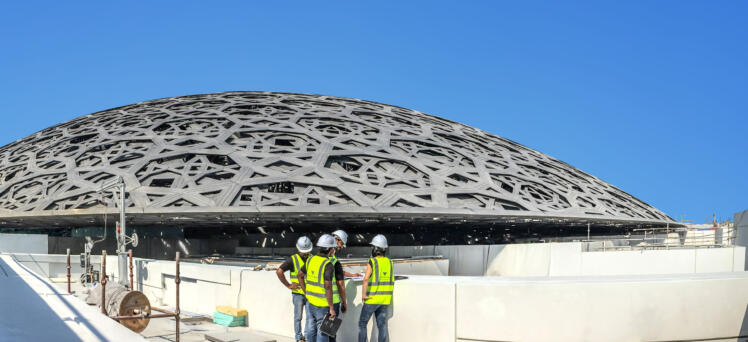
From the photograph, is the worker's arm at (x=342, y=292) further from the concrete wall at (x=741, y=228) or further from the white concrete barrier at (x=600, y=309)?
the concrete wall at (x=741, y=228)

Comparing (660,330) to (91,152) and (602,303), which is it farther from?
(91,152)

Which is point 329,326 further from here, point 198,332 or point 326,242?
point 198,332

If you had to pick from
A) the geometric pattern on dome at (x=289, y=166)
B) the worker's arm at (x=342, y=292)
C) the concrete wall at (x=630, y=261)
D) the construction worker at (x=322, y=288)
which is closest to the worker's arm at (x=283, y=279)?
the construction worker at (x=322, y=288)

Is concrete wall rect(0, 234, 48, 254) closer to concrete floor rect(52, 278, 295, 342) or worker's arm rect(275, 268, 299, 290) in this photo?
concrete floor rect(52, 278, 295, 342)

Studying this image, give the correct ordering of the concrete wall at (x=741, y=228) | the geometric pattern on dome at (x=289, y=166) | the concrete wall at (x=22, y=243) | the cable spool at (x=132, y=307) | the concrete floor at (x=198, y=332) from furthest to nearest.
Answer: the concrete wall at (x=22, y=243), the geometric pattern on dome at (x=289, y=166), the concrete wall at (x=741, y=228), the cable spool at (x=132, y=307), the concrete floor at (x=198, y=332)

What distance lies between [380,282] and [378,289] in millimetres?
91

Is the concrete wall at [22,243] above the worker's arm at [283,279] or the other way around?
the other way around

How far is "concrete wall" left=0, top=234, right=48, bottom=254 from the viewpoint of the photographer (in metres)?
22.5

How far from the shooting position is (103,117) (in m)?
31.5

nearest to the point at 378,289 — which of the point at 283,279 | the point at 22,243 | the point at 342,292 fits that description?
the point at 342,292

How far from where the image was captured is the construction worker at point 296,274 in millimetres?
7945

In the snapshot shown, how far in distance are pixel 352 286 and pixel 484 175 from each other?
1727 cm

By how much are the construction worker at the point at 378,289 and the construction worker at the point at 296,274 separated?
2.52 feet

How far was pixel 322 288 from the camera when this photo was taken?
Answer: 24.3 ft
